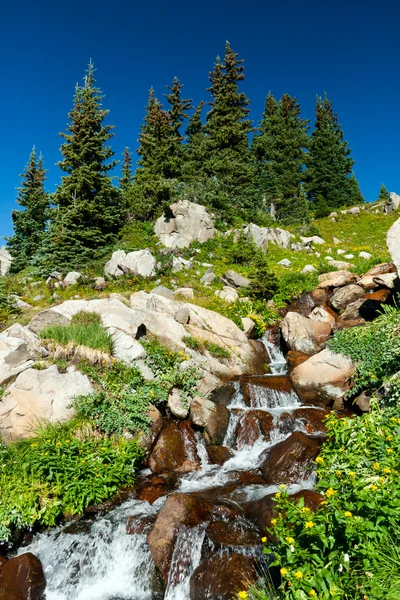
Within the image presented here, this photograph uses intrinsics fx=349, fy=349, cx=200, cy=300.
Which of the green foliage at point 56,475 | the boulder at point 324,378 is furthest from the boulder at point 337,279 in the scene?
the green foliage at point 56,475

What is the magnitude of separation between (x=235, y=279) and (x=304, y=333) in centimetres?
668

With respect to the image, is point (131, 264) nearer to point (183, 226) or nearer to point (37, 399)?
point (183, 226)

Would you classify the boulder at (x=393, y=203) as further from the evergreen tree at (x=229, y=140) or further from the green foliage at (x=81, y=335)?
the green foliage at (x=81, y=335)

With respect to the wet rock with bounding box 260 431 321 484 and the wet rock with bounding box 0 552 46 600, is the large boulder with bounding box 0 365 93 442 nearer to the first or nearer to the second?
the wet rock with bounding box 0 552 46 600

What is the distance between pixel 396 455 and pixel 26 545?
7.24 m

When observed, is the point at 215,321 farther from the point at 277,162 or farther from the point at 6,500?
the point at 277,162

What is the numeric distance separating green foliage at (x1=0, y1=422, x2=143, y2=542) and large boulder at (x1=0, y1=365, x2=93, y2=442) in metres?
0.59

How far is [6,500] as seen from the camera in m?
7.29

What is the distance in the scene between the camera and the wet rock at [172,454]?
9406 millimetres

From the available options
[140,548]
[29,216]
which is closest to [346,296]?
[140,548]

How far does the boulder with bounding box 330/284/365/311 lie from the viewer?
57.1 ft

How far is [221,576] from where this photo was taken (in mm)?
5848

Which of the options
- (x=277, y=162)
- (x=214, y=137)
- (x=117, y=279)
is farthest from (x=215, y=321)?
(x=277, y=162)

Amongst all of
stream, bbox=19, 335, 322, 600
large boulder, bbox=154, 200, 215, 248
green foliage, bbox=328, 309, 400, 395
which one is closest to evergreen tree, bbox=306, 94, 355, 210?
large boulder, bbox=154, 200, 215, 248
